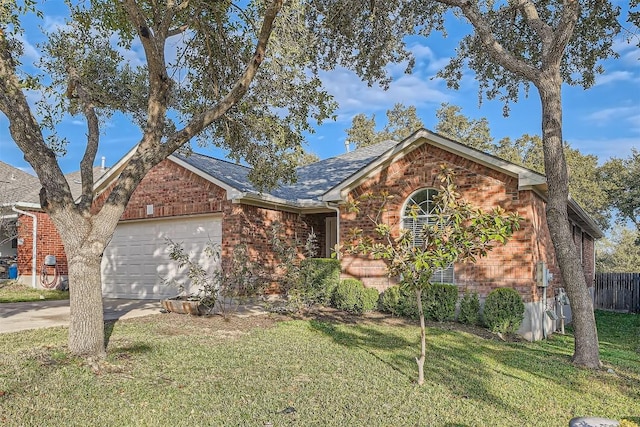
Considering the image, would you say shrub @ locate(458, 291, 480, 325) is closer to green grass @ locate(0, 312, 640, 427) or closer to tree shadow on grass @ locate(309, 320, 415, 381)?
A: green grass @ locate(0, 312, 640, 427)

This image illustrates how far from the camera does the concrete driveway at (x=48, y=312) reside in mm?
8672

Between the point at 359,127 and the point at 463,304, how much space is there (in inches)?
1145

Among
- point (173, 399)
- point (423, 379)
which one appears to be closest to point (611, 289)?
point (423, 379)

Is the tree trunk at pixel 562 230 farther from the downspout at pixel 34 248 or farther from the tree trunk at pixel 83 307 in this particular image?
the downspout at pixel 34 248

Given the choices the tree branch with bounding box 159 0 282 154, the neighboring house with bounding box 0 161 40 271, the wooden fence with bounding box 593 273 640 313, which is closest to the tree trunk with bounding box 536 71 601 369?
the tree branch with bounding box 159 0 282 154

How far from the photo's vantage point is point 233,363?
20.2 ft

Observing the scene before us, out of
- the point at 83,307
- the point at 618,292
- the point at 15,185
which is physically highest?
the point at 15,185

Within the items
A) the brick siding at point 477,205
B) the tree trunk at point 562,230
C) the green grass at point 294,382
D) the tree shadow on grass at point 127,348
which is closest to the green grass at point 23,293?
the green grass at point 294,382

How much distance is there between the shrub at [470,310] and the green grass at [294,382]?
148 centimetres

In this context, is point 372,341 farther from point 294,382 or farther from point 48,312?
point 48,312

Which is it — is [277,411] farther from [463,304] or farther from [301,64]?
[463,304]

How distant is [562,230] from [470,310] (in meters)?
3.14

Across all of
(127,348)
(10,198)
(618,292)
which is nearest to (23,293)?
(10,198)

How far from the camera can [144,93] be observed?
10.2 meters
